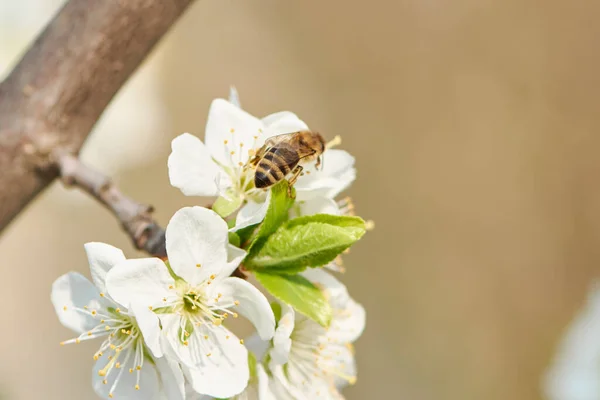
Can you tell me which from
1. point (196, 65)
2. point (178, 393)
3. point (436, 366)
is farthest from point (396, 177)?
point (178, 393)

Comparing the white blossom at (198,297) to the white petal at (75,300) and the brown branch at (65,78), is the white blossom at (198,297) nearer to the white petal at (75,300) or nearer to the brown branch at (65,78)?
the white petal at (75,300)

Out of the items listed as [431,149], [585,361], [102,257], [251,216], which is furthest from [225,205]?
[431,149]

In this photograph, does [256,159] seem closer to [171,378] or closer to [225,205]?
[225,205]

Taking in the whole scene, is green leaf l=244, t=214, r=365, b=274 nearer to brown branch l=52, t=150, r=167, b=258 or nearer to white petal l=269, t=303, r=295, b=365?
white petal l=269, t=303, r=295, b=365

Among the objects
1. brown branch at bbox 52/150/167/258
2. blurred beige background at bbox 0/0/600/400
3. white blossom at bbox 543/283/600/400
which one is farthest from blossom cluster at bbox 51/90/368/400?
blurred beige background at bbox 0/0/600/400

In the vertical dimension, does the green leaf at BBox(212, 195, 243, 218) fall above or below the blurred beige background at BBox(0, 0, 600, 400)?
above

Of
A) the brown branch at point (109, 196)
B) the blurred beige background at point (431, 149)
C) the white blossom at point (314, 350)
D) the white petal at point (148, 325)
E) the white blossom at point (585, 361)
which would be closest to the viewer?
the white petal at point (148, 325)

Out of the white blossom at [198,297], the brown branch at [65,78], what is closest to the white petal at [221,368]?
the white blossom at [198,297]
